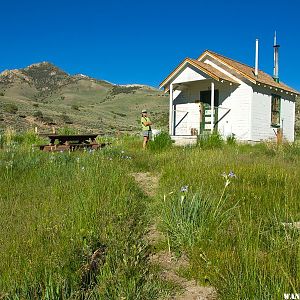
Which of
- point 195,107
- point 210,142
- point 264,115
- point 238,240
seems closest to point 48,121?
point 195,107

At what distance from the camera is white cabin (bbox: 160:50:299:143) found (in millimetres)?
16547

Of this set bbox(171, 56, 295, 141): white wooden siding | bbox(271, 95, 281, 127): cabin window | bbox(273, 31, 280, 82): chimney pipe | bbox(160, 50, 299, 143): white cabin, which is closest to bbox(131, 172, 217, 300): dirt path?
bbox(160, 50, 299, 143): white cabin

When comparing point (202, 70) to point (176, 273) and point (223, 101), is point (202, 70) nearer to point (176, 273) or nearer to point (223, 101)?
point (223, 101)

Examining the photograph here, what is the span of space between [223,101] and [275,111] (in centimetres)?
332

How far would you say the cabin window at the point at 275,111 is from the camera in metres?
18.4

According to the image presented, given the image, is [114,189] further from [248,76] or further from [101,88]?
[101,88]

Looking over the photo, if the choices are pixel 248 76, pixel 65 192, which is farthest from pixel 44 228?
pixel 248 76

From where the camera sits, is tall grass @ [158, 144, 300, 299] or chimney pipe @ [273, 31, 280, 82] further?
chimney pipe @ [273, 31, 280, 82]

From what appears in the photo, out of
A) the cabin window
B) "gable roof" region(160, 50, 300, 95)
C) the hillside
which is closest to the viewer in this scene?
"gable roof" region(160, 50, 300, 95)

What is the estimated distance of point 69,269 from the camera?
2.58 meters

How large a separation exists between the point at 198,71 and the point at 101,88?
93422mm

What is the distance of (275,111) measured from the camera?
61.1ft

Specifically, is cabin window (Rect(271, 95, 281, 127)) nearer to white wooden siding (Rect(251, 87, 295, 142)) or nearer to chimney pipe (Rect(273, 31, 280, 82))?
white wooden siding (Rect(251, 87, 295, 142))

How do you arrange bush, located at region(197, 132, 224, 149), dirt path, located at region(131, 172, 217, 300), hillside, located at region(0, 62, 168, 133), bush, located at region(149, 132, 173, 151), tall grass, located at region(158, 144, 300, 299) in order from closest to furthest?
1. tall grass, located at region(158, 144, 300, 299)
2. dirt path, located at region(131, 172, 217, 300)
3. bush, located at region(149, 132, 173, 151)
4. bush, located at region(197, 132, 224, 149)
5. hillside, located at region(0, 62, 168, 133)
